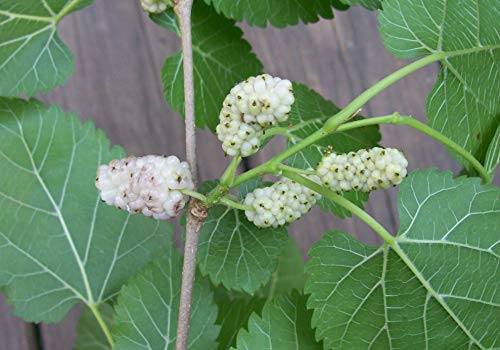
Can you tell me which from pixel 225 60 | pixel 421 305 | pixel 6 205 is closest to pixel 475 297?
pixel 421 305

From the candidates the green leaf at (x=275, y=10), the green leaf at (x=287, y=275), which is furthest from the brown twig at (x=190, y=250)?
the green leaf at (x=287, y=275)

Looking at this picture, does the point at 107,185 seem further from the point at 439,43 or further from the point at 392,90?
the point at 392,90

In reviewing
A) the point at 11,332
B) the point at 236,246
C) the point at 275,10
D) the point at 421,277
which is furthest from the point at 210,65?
the point at 11,332

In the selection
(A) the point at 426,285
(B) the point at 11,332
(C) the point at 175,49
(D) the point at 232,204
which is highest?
(C) the point at 175,49

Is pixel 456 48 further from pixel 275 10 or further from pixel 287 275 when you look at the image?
pixel 287 275

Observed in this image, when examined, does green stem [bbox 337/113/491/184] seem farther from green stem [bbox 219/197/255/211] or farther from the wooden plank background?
the wooden plank background

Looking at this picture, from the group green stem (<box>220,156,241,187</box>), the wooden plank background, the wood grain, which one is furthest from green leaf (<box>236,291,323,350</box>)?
the wood grain
